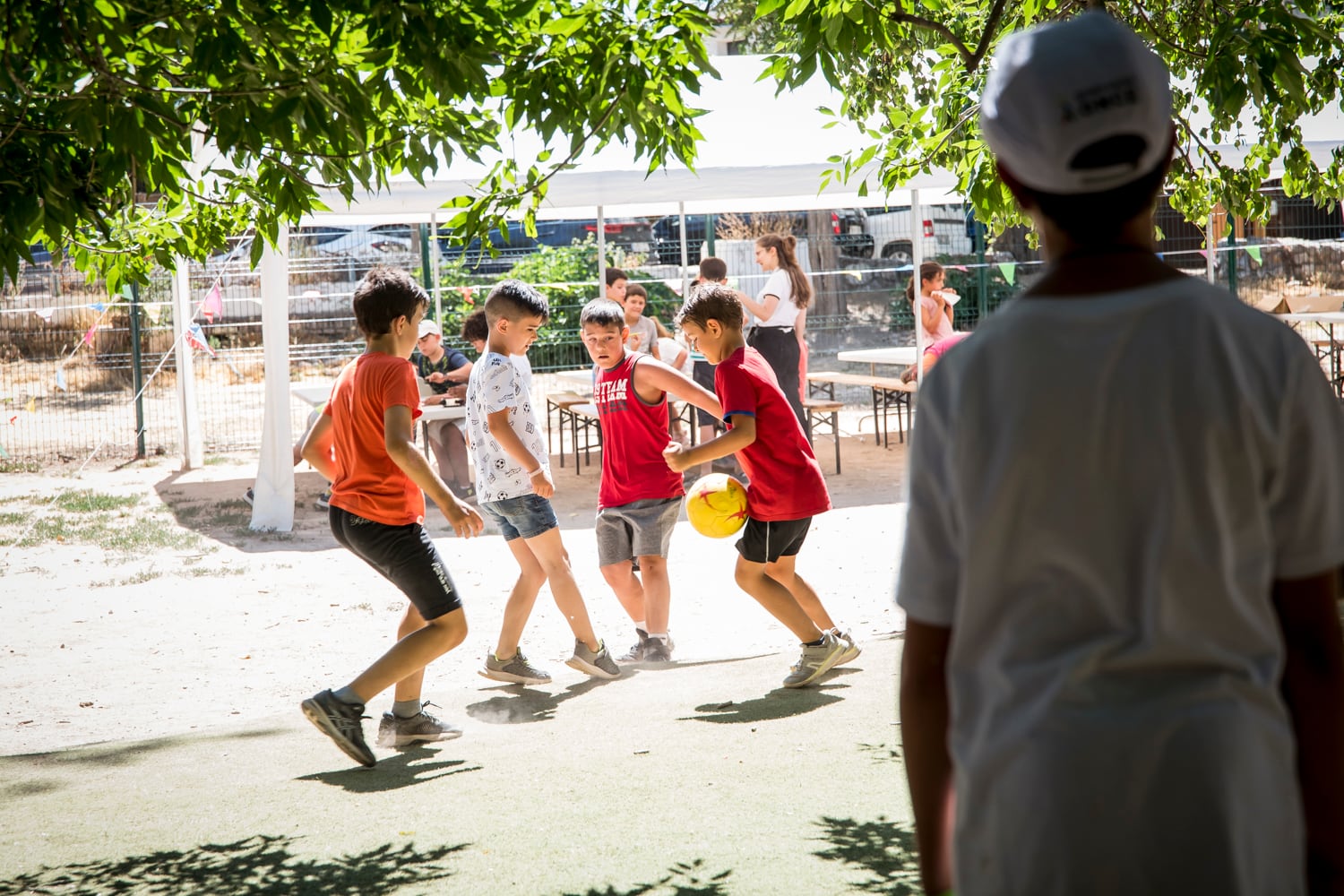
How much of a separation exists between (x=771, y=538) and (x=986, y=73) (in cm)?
277

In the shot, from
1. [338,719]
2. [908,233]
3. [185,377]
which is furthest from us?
[908,233]

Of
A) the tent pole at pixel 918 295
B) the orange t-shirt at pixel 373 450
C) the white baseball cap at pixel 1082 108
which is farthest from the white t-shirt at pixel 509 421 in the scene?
the tent pole at pixel 918 295

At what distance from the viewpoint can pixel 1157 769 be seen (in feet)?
4.43

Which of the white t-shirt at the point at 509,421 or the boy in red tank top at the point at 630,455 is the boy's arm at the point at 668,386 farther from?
the white t-shirt at the point at 509,421

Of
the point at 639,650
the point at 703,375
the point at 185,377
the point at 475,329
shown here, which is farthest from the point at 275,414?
the point at 639,650

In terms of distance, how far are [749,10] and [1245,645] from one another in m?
25.5

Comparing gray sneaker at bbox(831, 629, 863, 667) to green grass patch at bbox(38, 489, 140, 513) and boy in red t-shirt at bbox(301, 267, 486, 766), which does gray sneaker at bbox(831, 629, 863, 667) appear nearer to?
boy in red t-shirt at bbox(301, 267, 486, 766)

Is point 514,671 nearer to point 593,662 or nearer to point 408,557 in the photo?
point 593,662

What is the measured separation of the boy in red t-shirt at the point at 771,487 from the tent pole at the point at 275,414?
5.99m

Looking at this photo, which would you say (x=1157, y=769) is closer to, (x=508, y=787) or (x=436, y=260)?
(x=508, y=787)

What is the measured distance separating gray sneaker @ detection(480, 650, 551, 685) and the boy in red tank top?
0.68m

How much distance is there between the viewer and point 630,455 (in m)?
6.62

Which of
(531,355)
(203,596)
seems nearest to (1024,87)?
(203,596)

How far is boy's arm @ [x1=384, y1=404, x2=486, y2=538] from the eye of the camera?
4.93m
